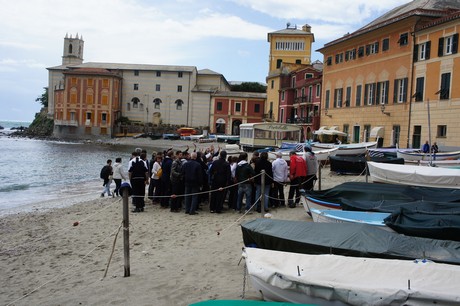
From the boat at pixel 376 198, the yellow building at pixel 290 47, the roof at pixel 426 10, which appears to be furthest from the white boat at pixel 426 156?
the yellow building at pixel 290 47

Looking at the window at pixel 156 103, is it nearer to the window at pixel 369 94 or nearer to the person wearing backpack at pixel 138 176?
the window at pixel 369 94

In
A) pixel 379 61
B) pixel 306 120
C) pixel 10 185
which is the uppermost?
pixel 379 61

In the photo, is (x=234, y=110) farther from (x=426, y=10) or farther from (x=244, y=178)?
(x=244, y=178)

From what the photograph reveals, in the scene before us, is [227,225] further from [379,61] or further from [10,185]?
[379,61]

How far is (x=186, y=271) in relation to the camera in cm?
835

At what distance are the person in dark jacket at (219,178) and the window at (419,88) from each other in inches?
987

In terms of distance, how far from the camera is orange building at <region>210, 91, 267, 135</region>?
79.9m

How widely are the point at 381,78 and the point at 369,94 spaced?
2.17 meters

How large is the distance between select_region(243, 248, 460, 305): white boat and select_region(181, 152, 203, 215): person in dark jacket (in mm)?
6353

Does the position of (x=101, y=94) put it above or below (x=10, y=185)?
above

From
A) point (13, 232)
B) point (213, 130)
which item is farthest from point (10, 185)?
point (213, 130)

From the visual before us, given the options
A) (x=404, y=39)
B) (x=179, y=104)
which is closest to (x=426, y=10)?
(x=404, y=39)

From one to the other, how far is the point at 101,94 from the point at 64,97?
24.0ft

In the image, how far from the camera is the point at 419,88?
3372 centimetres
